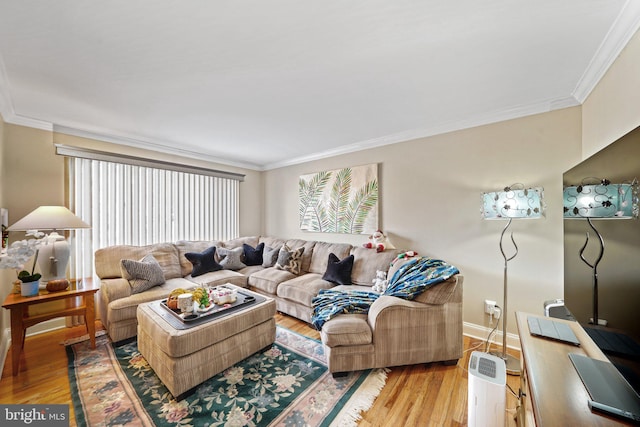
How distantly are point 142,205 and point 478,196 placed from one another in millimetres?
4475

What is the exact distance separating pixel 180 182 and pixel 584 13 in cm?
461

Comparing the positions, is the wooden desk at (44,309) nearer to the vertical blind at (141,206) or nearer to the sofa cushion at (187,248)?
the vertical blind at (141,206)

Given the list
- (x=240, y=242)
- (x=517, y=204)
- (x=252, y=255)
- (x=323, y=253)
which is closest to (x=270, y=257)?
(x=252, y=255)

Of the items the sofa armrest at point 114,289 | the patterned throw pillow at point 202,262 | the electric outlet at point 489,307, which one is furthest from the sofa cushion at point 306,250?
the sofa armrest at point 114,289

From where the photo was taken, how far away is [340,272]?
3.06 meters

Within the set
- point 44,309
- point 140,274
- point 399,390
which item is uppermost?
point 140,274

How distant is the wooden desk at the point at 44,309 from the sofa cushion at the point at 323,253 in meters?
2.52

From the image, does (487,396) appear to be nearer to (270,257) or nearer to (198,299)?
(198,299)

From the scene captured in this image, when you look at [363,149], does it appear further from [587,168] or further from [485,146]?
[587,168]

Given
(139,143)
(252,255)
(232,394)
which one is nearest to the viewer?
(232,394)

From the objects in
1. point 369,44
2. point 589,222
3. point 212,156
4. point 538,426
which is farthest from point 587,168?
point 212,156

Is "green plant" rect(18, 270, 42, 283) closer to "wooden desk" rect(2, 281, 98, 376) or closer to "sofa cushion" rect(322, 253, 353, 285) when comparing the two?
"wooden desk" rect(2, 281, 98, 376)

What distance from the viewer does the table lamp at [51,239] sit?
2256mm

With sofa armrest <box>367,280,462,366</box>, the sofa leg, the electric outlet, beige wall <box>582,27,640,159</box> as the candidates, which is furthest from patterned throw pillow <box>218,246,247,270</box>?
beige wall <box>582,27,640,159</box>
